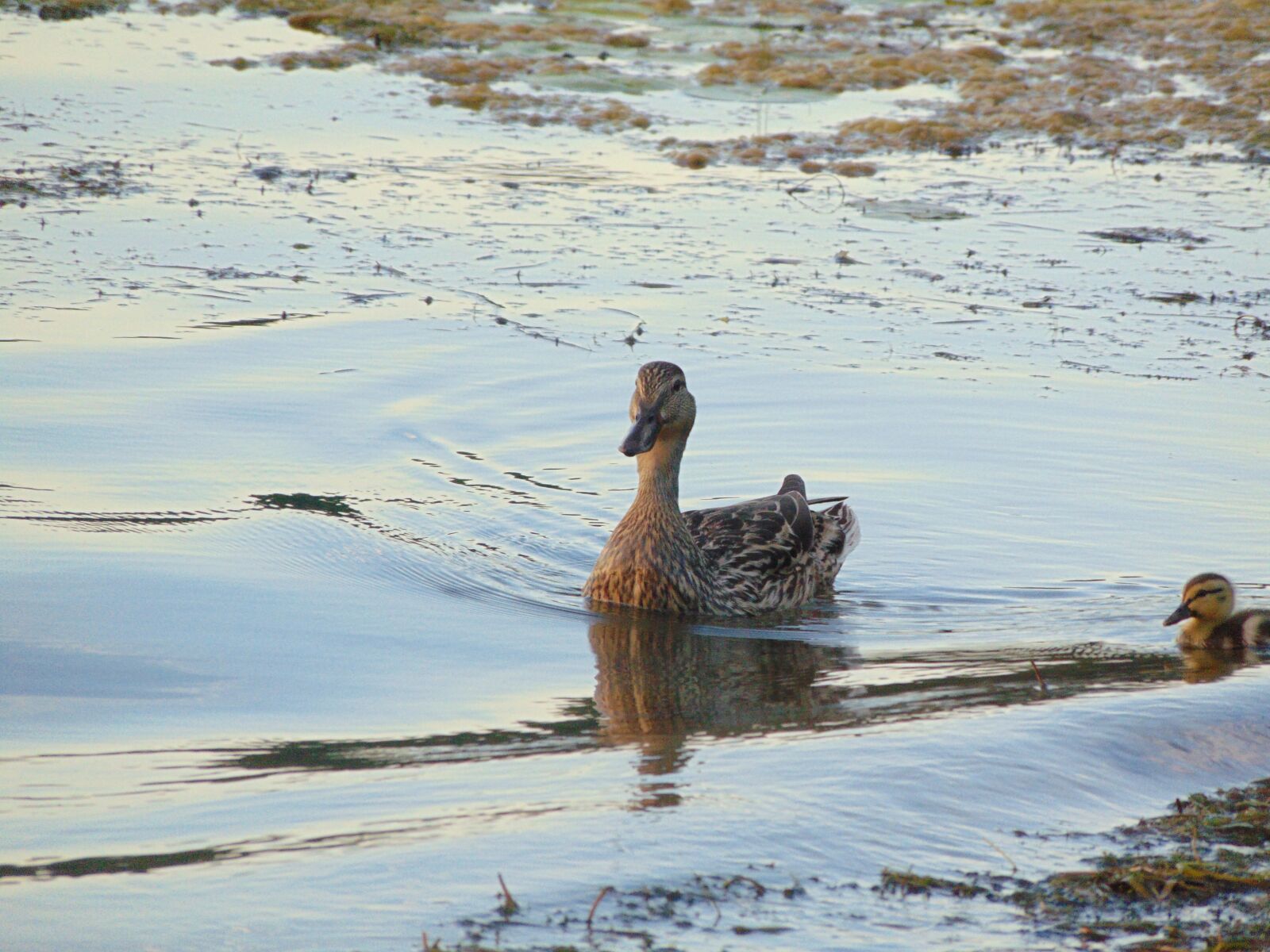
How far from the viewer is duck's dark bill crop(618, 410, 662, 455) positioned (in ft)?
25.4

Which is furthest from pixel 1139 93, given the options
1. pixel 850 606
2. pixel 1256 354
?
pixel 850 606

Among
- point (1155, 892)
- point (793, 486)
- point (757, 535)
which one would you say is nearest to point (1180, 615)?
point (757, 535)

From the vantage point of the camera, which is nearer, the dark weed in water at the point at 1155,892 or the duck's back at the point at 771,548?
the dark weed in water at the point at 1155,892

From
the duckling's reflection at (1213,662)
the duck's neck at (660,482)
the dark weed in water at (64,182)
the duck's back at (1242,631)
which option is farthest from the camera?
the dark weed in water at (64,182)

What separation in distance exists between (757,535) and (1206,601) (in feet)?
7.45

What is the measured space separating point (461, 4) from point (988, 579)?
16.1 m

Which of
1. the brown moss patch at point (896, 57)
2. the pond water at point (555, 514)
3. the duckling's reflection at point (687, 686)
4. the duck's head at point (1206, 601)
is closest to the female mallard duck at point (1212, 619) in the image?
the duck's head at point (1206, 601)

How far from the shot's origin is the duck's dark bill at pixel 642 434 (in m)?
7.75

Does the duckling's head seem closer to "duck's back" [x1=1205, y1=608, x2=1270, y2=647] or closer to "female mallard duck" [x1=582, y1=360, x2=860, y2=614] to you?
"duck's back" [x1=1205, y1=608, x2=1270, y2=647]

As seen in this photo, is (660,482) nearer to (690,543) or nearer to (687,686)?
(690,543)

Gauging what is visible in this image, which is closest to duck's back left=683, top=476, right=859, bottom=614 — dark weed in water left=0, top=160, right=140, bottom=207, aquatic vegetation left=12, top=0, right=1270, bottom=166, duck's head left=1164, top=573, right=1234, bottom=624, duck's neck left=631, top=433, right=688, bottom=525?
duck's neck left=631, top=433, right=688, bottom=525

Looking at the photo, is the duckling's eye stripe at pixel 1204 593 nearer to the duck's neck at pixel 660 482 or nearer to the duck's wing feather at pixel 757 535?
the duck's wing feather at pixel 757 535

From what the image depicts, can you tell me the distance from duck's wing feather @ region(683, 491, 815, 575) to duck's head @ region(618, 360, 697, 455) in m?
0.73

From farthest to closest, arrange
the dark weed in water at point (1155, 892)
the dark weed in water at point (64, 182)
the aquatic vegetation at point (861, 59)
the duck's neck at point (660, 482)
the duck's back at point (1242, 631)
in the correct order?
the aquatic vegetation at point (861, 59) < the dark weed in water at point (64, 182) < the duck's neck at point (660, 482) < the duck's back at point (1242, 631) < the dark weed in water at point (1155, 892)
